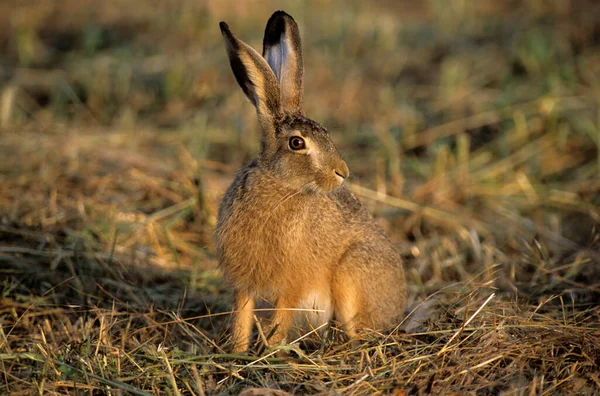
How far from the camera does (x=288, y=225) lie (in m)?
3.79

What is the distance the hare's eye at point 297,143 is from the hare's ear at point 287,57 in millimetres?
308

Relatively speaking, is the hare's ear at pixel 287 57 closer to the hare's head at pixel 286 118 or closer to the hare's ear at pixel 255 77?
the hare's head at pixel 286 118

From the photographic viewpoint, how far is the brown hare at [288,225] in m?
3.75

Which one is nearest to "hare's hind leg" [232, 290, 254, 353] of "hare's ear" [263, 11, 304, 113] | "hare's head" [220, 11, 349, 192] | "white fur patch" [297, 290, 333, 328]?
"white fur patch" [297, 290, 333, 328]

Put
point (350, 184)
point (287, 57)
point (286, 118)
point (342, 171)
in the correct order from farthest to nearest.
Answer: point (350, 184)
point (287, 57)
point (286, 118)
point (342, 171)

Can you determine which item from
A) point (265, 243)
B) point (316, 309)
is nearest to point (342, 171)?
point (265, 243)

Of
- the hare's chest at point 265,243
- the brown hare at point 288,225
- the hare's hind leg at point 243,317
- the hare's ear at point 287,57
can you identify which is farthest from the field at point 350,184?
the hare's ear at point 287,57

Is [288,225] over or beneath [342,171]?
beneath

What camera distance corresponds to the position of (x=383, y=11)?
34.4ft

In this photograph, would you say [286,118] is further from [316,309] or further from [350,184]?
[350,184]

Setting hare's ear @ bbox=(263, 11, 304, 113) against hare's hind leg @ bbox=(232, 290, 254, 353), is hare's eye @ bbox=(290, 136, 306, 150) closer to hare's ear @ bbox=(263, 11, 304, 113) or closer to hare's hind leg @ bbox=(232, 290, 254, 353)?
hare's ear @ bbox=(263, 11, 304, 113)

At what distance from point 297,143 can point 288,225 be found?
45 centimetres

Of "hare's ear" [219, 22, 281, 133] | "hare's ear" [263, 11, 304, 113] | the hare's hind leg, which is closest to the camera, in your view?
"hare's ear" [219, 22, 281, 133]

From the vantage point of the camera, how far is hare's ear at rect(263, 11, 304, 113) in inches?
156
